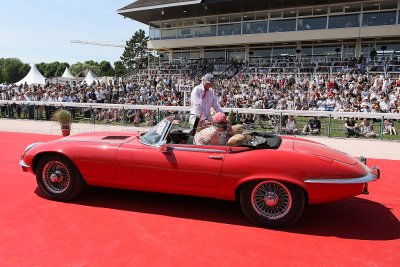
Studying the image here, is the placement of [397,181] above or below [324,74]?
below

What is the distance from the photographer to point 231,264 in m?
3.25

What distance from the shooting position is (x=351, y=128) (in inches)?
435

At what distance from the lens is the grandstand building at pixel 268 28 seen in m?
24.1

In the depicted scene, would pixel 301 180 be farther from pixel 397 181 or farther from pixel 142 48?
pixel 142 48

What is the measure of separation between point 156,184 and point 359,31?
78.9 feet

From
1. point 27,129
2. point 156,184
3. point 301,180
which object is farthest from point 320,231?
point 27,129

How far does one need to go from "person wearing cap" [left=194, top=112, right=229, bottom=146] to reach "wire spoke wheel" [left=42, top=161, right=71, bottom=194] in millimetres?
1878

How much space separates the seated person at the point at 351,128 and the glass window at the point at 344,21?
1606cm

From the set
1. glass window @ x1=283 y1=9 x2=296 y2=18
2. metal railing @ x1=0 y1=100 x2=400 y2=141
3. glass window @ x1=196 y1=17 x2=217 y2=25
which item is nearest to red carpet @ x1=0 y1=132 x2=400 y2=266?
metal railing @ x1=0 y1=100 x2=400 y2=141

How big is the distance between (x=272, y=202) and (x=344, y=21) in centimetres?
2435

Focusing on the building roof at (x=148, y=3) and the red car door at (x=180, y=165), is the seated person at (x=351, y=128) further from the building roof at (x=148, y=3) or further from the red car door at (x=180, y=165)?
the building roof at (x=148, y=3)

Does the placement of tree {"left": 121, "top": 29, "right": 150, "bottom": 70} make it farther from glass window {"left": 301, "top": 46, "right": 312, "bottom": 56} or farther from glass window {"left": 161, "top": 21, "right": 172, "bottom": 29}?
glass window {"left": 301, "top": 46, "right": 312, "bottom": 56}

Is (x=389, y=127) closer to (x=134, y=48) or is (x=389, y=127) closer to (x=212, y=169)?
(x=212, y=169)

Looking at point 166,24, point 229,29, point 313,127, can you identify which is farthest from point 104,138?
point 166,24
